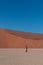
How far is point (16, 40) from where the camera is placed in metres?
89.5

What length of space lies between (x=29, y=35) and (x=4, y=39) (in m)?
46.5

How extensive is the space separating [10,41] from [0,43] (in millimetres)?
9073

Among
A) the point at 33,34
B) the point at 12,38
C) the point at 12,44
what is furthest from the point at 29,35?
the point at 12,44

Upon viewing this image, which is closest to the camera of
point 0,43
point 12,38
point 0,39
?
point 0,43

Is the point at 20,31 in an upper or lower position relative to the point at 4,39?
upper

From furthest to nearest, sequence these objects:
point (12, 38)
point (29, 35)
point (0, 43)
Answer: point (29, 35) → point (12, 38) → point (0, 43)

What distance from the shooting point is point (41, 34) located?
134375 millimetres

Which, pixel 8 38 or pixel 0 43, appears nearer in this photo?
pixel 0 43

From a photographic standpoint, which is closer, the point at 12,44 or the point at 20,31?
the point at 12,44

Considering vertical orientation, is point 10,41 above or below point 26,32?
below

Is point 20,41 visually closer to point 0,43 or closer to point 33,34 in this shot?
point 0,43

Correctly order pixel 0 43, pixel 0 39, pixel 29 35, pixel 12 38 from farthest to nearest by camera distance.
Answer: pixel 29 35
pixel 12 38
pixel 0 39
pixel 0 43

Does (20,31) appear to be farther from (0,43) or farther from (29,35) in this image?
(0,43)

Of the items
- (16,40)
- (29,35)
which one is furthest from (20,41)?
(29,35)
